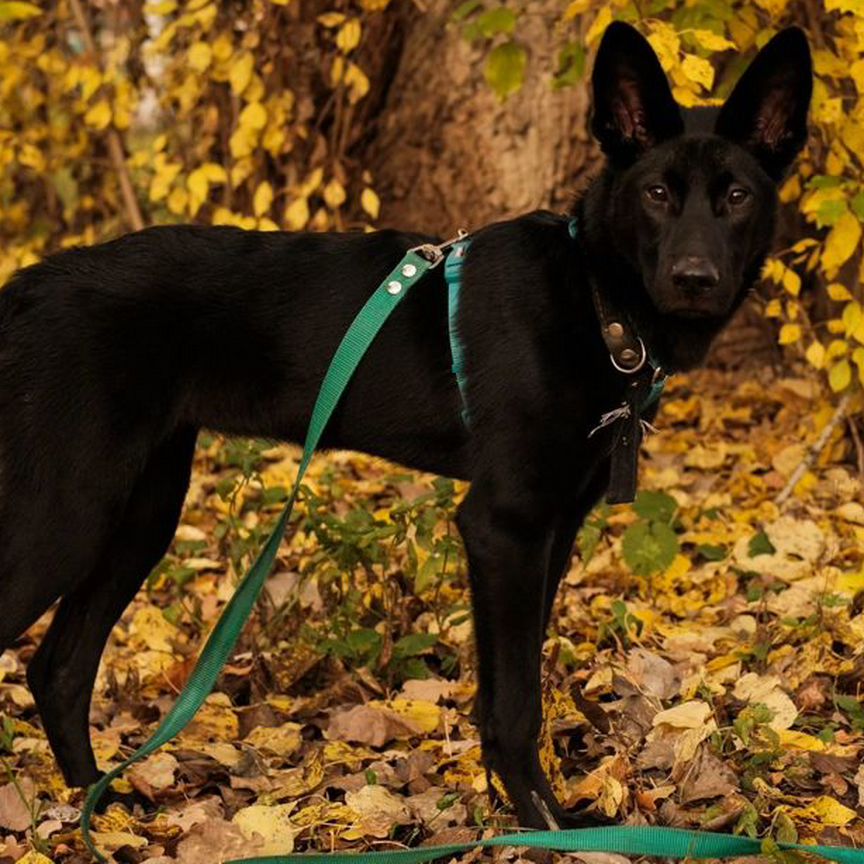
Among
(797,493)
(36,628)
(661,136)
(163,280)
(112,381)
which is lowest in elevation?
(36,628)

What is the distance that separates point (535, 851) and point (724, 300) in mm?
1123

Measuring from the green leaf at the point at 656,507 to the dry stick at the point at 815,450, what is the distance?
43 centimetres

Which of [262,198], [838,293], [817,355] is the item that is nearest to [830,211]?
[838,293]

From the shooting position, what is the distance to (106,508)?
3.15 metres

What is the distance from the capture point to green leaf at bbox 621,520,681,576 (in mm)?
4199

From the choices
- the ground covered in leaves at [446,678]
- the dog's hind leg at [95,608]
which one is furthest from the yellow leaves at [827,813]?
the dog's hind leg at [95,608]

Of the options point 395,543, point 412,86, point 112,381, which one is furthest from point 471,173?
point 112,381

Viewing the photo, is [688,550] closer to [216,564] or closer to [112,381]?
[216,564]

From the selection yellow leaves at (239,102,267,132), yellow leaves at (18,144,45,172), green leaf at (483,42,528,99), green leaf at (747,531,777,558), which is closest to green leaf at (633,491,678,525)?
green leaf at (747,531,777,558)

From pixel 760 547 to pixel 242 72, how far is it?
2.51m

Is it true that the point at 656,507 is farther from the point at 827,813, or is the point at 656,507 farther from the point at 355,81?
the point at 355,81

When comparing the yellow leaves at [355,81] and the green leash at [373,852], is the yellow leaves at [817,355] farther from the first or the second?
the yellow leaves at [355,81]

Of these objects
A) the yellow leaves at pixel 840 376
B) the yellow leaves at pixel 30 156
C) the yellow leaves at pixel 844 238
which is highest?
the yellow leaves at pixel 30 156

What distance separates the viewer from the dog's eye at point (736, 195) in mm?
2979
